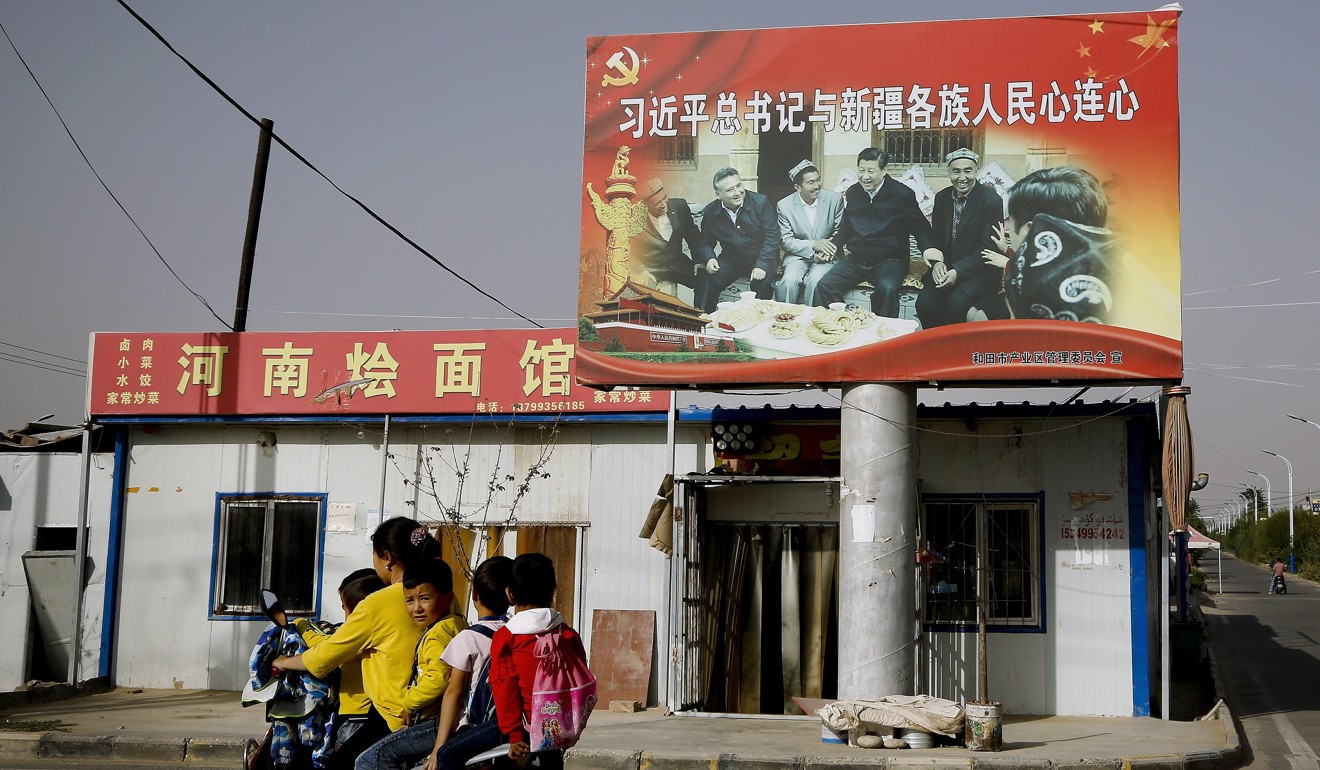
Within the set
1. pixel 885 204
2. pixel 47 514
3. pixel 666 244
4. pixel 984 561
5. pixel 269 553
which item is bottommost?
pixel 269 553

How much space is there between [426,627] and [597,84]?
816cm

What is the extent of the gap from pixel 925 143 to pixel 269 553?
877cm

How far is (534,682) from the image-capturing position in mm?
5199

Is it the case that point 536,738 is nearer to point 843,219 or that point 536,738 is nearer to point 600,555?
point 843,219

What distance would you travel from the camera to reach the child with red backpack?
518 cm

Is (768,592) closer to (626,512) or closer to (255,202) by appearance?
(626,512)

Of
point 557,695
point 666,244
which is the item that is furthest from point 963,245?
point 557,695

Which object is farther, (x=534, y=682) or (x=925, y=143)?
(x=925, y=143)

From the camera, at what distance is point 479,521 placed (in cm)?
1440

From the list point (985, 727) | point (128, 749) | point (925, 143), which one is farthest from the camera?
point (925, 143)

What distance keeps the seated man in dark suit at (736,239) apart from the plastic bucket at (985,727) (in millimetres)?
4317

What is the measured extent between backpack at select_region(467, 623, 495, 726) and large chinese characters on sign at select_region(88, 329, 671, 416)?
8.50 meters

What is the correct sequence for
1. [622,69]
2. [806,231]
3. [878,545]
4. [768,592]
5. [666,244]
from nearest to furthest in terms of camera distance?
[878,545] → [806,231] → [666,244] → [622,69] → [768,592]

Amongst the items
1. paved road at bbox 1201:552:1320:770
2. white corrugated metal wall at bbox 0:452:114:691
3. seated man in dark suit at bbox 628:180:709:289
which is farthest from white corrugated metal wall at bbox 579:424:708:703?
paved road at bbox 1201:552:1320:770
